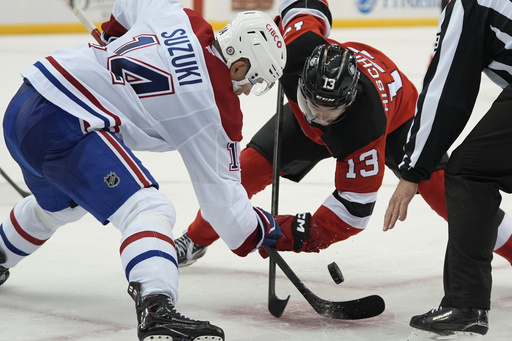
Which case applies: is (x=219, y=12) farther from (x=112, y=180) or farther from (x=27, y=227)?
(x=112, y=180)

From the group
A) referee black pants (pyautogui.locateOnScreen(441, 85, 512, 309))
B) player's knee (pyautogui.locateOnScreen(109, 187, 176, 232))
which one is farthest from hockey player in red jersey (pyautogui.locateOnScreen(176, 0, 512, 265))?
player's knee (pyautogui.locateOnScreen(109, 187, 176, 232))

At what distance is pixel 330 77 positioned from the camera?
2.44 metres

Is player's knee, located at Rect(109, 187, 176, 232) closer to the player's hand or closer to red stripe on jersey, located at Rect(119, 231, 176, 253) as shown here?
red stripe on jersey, located at Rect(119, 231, 176, 253)

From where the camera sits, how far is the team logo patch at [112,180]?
6.91 ft

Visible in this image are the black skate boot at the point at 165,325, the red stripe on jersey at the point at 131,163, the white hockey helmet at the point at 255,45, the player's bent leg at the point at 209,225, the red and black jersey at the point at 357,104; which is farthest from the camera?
the player's bent leg at the point at 209,225

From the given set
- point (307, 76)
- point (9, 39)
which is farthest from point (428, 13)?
point (307, 76)

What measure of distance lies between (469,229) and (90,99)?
3.22ft

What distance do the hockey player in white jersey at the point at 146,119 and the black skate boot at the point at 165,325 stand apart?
0.06m

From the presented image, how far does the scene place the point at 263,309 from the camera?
260 cm

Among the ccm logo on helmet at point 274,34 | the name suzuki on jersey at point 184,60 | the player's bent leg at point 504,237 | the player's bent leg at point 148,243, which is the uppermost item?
the ccm logo on helmet at point 274,34

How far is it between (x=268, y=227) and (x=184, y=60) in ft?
1.90

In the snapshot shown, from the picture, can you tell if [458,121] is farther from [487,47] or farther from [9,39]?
[9,39]

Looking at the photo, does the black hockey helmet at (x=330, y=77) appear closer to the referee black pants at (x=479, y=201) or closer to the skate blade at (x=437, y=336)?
the referee black pants at (x=479, y=201)

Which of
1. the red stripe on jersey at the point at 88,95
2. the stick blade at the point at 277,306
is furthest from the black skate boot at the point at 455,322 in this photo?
the red stripe on jersey at the point at 88,95
